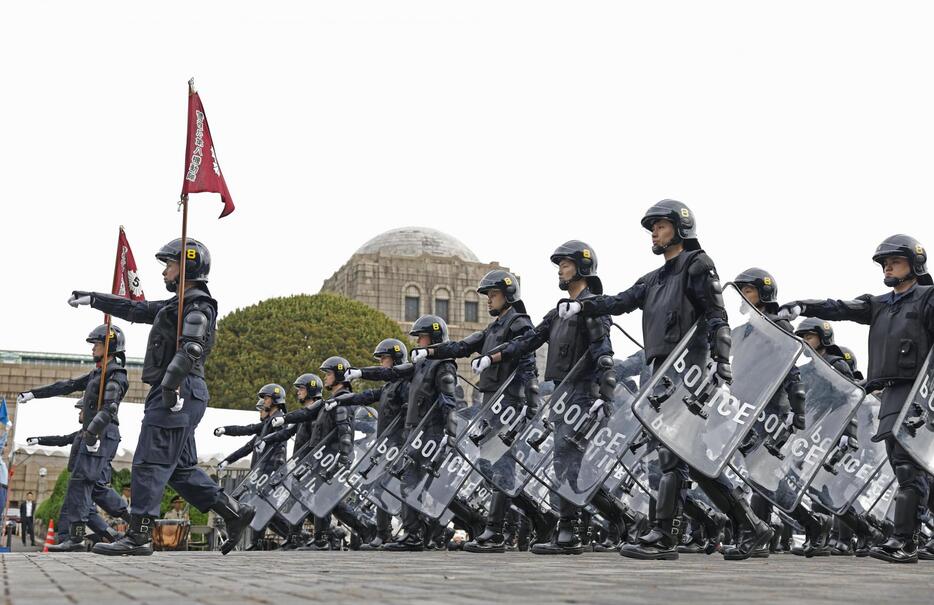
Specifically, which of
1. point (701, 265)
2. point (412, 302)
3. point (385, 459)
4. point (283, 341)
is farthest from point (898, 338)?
point (412, 302)

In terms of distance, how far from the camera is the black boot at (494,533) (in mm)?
11195

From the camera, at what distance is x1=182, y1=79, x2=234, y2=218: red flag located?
433 inches

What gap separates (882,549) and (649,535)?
189cm

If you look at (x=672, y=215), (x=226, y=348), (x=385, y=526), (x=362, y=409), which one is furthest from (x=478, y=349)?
(x=226, y=348)

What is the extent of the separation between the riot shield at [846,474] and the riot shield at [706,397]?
123 inches

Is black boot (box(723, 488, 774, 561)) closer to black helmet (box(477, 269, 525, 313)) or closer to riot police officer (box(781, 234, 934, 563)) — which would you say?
riot police officer (box(781, 234, 934, 563))

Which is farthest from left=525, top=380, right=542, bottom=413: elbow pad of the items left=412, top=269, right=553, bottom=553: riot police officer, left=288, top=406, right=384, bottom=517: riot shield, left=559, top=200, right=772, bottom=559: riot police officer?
left=288, top=406, right=384, bottom=517: riot shield

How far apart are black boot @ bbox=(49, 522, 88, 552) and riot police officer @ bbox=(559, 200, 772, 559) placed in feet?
19.9

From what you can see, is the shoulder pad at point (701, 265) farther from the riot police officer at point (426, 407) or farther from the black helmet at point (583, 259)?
the riot police officer at point (426, 407)

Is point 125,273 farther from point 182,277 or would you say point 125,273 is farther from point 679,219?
point 679,219

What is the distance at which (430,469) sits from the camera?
40.4 ft

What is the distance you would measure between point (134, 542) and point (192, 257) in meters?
2.43

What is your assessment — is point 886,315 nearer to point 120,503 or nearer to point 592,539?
point 592,539

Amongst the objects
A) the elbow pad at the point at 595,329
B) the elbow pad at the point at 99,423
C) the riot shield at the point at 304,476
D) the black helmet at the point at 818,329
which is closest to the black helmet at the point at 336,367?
the riot shield at the point at 304,476
